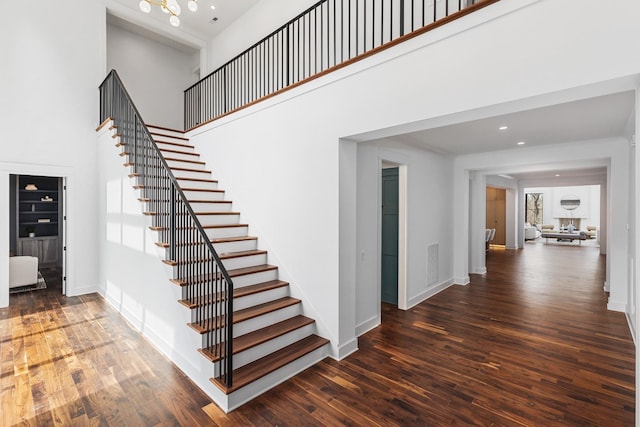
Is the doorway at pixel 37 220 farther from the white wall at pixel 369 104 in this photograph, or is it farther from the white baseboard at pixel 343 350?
the white baseboard at pixel 343 350

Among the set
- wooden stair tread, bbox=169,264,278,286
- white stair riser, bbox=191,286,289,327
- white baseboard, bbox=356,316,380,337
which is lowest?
white baseboard, bbox=356,316,380,337

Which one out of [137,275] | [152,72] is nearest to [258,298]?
[137,275]

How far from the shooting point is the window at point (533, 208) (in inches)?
685

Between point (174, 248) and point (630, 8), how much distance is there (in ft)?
13.1

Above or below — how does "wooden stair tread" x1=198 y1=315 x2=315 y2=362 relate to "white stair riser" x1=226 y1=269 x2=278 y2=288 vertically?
below

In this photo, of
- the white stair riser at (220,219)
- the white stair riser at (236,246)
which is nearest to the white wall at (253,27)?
the white stair riser at (220,219)

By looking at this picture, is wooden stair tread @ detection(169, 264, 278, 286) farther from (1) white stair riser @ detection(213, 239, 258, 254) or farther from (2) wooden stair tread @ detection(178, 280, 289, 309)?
(1) white stair riser @ detection(213, 239, 258, 254)

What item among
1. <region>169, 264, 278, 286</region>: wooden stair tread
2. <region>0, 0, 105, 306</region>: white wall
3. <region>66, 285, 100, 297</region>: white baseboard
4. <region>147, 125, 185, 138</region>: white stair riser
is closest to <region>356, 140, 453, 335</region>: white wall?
Result: <region>169, 264, 278, 286</region>: wooden stair tread

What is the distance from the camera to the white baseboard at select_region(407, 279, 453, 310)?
16.3 feet

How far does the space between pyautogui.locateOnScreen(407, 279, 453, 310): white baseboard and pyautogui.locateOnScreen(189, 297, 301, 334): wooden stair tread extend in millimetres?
2218

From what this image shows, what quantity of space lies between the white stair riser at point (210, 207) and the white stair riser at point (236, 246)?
0.85 m

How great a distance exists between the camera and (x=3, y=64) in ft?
16.4

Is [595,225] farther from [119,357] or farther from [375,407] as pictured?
[119,357]

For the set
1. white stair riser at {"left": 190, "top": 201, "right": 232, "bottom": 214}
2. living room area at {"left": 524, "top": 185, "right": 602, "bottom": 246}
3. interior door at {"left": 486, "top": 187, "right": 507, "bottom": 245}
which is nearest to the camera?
white stair riser at {"left": 190, "top": 201, "right": 232, "bottom": 214}
